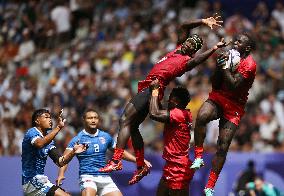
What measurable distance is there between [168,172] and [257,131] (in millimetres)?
7049

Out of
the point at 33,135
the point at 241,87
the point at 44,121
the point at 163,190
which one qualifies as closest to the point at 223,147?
the point at 241,87

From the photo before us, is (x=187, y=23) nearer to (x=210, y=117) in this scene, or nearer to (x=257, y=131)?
(x=210, y=117)

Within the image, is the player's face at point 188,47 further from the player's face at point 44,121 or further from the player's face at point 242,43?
the player's face at point 44,121

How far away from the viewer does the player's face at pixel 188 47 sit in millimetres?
13070

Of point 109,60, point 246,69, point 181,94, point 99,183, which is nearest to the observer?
point 181,94

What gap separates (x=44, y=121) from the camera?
13.7 metres

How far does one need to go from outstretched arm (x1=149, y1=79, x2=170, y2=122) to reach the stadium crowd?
264 inches

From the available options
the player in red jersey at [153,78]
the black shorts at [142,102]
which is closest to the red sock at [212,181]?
the player in red jersey at [153,78]

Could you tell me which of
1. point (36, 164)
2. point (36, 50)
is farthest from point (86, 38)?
point (36, 164)

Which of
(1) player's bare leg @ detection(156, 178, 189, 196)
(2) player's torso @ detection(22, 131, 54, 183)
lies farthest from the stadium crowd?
(1) player's bare leg @ detection(156, 178, 189, 196)

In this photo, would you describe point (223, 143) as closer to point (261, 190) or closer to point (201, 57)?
point (201, 57)

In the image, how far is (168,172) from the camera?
12797 millimetres

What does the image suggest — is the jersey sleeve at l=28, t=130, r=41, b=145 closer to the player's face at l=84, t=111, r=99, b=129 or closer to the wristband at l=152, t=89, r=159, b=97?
the player's face at l=84, t=111, r=99, b=129

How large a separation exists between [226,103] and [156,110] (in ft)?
3.89
